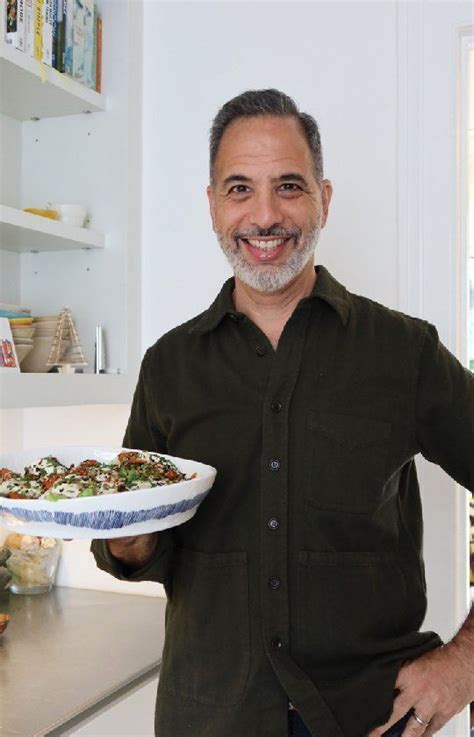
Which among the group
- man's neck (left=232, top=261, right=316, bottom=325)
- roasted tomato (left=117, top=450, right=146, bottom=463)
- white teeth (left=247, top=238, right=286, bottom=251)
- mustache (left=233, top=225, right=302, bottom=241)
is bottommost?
roasted tomato (left=117, top=450, right=146, bottom=463)

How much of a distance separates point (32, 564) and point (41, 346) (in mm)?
600

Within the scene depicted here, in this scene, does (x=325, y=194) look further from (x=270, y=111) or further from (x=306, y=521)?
(x=306, y=521)

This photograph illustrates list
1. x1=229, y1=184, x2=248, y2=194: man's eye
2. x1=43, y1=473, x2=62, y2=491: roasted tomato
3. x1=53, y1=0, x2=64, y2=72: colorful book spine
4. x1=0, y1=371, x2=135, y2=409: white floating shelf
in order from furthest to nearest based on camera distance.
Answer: x1=53, y1=0, x2=64, y2=72: colorful book spine < x1=0, y1=371, x2=135, y2=409: white floating shelf < x1=229, y1=184, x2=248, y2=194: man's eye < x1=43, y1=473, x2=62, y2=491: roasted tomato

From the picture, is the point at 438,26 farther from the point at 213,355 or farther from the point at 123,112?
the point at 213,355

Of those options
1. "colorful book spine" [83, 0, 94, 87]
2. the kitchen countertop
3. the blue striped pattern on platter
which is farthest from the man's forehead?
the kitchen countertop

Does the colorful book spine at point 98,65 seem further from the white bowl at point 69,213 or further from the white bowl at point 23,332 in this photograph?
the white bowl at point 23,332

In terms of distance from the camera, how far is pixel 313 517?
1304mm

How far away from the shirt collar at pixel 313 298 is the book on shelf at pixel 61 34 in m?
0.84

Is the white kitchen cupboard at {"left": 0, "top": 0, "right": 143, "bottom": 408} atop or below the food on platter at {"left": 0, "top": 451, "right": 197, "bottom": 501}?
atop

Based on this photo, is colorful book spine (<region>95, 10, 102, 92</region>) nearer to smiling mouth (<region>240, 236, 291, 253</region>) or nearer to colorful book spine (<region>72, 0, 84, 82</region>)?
colorful book spine (<region>72, 0, 84, 82</region>)

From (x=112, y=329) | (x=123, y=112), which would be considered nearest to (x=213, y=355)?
(x=112, y=329)

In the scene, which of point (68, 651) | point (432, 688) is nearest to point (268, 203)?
point (432, 688)

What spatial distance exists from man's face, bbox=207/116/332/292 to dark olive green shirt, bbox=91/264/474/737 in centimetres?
A: 7

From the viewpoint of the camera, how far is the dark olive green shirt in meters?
1.26
